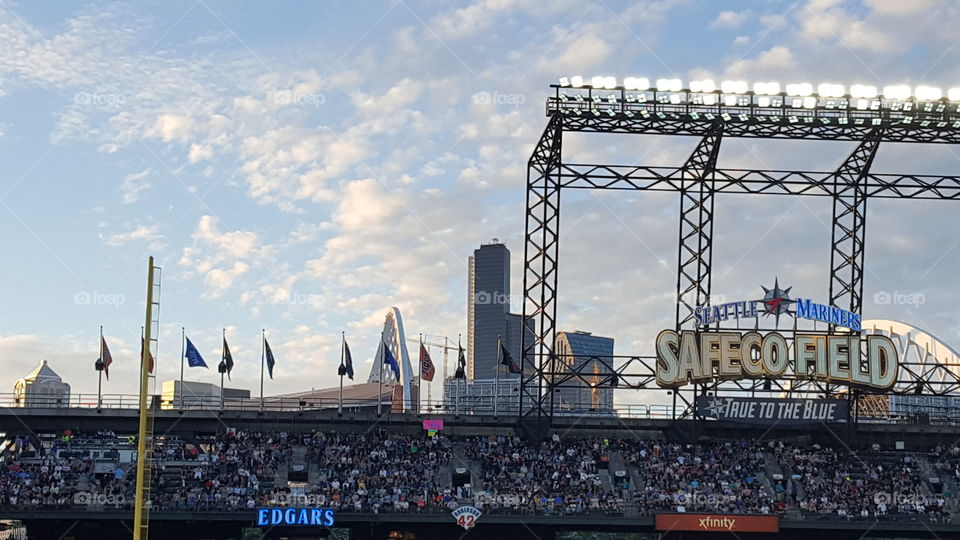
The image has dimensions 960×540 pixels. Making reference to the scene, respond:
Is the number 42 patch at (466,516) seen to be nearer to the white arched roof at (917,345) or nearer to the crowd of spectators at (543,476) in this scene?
the crowd of spectators at (543,476)

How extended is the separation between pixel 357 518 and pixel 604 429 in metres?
16.5

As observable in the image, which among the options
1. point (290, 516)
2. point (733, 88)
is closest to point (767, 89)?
point (733, 88)

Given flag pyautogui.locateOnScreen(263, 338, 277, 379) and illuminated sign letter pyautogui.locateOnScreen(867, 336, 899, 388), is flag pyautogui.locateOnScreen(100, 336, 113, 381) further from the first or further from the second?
illuminated sign letter pyautogui.locateOnScreen(867, 336, 899, 388)

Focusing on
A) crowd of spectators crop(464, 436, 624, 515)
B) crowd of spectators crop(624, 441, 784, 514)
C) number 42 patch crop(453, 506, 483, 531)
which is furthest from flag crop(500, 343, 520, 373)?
number 42 patch crop(453, 506, 483, 531)

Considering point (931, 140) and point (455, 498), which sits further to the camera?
point (931, 140)

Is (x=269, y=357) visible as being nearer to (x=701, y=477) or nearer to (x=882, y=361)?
(x=701, y=477)

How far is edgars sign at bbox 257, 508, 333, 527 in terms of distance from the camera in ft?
184

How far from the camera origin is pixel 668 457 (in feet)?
216

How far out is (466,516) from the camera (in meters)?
57.0

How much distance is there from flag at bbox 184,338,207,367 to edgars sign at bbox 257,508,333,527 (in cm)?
1079

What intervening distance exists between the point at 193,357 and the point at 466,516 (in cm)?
1707

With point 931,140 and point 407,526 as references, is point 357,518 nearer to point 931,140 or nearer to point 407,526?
point 407,526

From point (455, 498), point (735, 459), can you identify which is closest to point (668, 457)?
point (735, 459)

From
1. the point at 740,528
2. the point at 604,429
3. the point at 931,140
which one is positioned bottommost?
the point at 740,528
